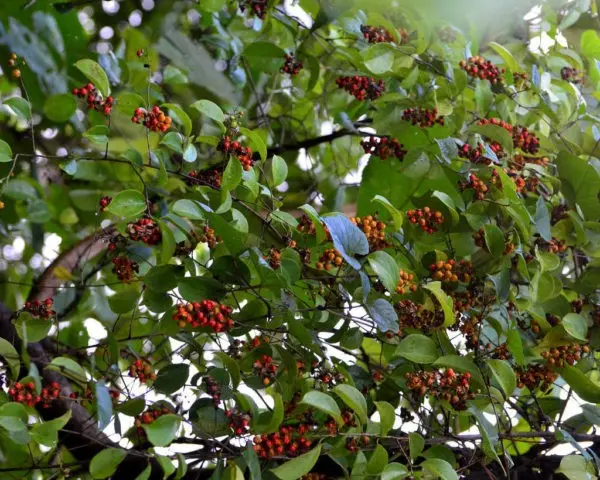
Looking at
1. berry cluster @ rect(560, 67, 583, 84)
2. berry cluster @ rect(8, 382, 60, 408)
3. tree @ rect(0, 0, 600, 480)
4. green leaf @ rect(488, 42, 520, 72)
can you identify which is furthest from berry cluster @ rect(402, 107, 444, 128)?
berry cluster @ rect(8, 382, 60, 408)

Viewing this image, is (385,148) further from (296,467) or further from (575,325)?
(296,467)

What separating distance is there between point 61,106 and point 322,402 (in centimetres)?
66

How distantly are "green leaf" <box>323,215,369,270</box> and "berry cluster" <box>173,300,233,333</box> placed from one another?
0.41 feet

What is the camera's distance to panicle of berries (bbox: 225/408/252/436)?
0.84 metres

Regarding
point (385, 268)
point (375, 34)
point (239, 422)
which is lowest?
point (239, 422)

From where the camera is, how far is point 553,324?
3.41ft

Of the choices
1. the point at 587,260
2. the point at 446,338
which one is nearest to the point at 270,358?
the point at 446,338

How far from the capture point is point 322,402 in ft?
2.51

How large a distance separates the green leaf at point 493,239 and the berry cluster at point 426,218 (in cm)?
5

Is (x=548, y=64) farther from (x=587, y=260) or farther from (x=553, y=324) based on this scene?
(x=553, y=324)

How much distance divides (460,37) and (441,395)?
0.55m

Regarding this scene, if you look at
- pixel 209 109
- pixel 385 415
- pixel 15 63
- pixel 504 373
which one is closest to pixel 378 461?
pixel 385 415

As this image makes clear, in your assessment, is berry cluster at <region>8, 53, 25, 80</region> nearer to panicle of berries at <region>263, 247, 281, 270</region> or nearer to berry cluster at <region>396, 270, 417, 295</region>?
panicle of berries at <region>263, 247, 281, 270</region>

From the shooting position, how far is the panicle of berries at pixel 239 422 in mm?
842
